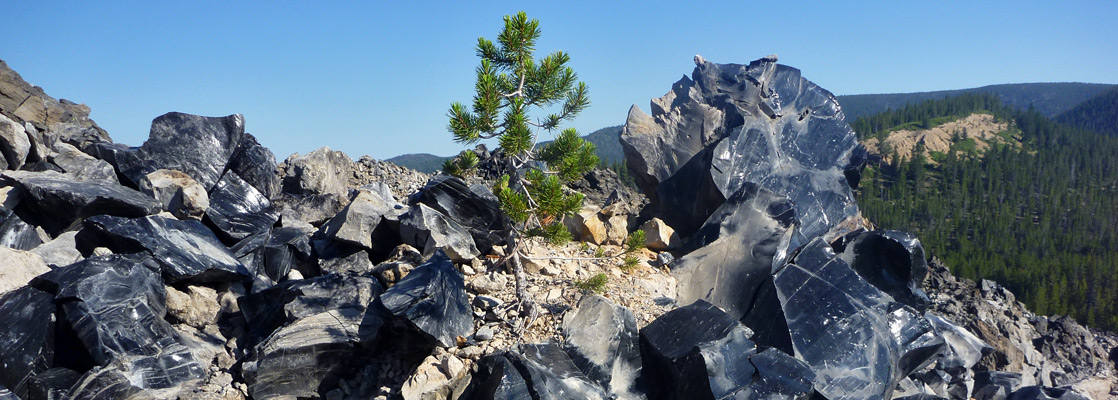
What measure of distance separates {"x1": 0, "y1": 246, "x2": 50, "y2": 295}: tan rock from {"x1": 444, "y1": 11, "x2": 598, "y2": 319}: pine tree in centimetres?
471

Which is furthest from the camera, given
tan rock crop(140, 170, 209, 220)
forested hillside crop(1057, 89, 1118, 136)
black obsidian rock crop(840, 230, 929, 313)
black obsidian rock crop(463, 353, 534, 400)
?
forested hillside crop(1057, 89, 1118, 136)

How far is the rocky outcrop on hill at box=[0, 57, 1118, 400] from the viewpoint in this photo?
6.11 m

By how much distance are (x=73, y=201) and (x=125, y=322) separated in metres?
2.84

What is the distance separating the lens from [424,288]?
6301 millimetres

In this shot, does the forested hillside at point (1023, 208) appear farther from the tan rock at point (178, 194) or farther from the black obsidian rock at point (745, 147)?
the tan rock at point (178, 194)

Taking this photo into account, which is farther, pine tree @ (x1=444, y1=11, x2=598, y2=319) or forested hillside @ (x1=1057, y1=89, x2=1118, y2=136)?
forested hillside @ (x1=1057, y1=89, x2=1118, y2=136)

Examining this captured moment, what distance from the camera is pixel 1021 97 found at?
614 feet

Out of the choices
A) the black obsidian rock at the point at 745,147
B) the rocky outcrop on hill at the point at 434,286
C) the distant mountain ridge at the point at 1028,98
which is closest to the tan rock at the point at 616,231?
the rocky outcrop on hill at the point at 434,286

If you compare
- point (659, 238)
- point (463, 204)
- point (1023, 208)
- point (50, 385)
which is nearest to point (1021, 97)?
point (1023, 208)

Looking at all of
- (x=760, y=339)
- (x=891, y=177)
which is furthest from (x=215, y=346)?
(x=891, y=177)

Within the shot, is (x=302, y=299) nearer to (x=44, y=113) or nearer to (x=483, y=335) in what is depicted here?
(x=483, y=335)

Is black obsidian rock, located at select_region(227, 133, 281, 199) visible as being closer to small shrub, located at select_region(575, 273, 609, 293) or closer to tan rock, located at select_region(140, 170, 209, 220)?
tan rock, located at select_region(140, 170, 209, 220)

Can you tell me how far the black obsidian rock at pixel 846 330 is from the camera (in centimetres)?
695

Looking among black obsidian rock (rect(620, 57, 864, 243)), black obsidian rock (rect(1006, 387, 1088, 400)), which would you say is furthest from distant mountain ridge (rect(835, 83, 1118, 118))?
black obsidian rock (rect(1006, 387, 1088, 400))
